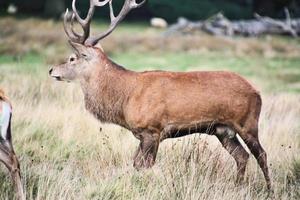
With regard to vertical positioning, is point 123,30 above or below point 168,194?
below

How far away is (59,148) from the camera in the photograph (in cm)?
874

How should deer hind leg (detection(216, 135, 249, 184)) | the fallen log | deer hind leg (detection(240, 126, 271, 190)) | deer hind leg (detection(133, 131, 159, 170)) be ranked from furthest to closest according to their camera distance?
the fallen log, deer hind leg (detection(216, 135, 249, 184)), deer hind leg (detection(240, 126, 271, 190)), deer hind leg (detection(133, 131, 159, 170))

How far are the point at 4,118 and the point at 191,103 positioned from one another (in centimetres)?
220

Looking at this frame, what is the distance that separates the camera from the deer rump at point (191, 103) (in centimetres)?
811

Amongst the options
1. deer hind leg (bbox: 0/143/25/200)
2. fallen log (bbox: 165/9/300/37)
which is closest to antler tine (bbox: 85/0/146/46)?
deer hind leg (bbox: 0/143/25/200)

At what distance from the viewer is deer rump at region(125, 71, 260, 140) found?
26.6ft

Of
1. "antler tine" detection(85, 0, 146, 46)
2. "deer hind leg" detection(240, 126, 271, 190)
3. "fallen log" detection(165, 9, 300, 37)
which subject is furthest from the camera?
"fallen log" detection(165, 9, 300, 37)

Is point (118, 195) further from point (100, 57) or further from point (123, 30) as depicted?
point (123, 30)

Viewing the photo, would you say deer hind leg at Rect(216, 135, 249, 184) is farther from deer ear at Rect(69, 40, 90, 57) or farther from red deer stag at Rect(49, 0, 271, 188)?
deer ear at Rect(69, 40, 90, 57)

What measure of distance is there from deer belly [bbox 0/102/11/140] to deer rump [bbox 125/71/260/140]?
1.70m

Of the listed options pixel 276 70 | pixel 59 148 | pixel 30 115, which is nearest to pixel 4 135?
pixel 59 148

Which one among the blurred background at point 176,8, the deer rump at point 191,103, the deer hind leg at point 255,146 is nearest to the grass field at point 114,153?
the deer hind leg at point 255,146

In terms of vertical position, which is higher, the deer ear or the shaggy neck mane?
the deer ear

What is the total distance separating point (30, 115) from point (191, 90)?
103 inches
